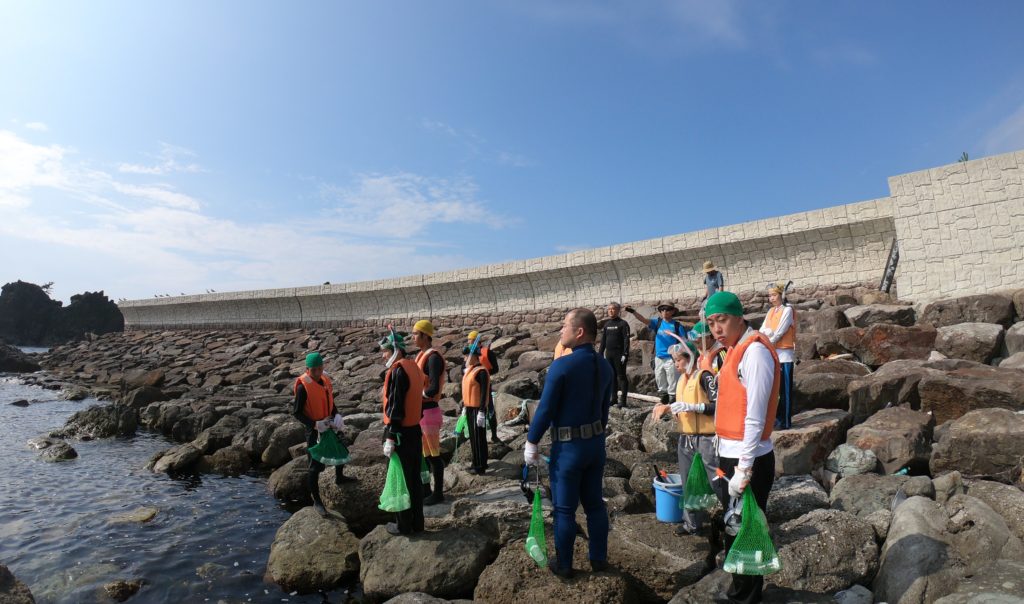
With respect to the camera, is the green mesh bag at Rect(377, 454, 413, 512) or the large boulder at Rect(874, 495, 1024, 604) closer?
the large boulder at Rect(874, 495, 1024, 604)

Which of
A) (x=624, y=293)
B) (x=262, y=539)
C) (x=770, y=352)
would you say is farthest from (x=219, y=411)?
(x=770, y=352)

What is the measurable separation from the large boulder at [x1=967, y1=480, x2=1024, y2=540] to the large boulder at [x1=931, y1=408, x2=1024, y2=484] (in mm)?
605

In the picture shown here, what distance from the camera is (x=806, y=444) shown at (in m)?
5.21

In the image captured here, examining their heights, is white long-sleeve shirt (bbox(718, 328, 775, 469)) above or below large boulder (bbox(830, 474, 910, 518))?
above

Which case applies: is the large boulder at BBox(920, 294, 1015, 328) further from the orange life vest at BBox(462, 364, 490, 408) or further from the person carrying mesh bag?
the orange life vest at BBox(462, 364, 490, 408)

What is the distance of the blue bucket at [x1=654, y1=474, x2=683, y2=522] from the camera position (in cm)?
428

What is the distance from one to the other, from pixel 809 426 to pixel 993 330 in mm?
4449

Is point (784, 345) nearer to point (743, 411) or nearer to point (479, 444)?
Answer: point (743, 411)

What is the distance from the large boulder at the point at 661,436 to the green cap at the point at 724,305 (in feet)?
10.8

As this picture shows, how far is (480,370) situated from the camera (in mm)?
6793

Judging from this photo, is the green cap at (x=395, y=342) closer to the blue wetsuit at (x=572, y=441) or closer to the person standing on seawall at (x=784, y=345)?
the blue wetsuit at (x=572, y=441)

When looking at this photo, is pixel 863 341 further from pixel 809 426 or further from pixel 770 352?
pixel 770 352

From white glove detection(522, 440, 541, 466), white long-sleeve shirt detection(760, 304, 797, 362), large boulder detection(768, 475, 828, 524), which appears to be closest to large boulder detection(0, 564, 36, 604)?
white glove detection(522, 440, 541, 466)

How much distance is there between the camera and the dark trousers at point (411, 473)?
4820mm
